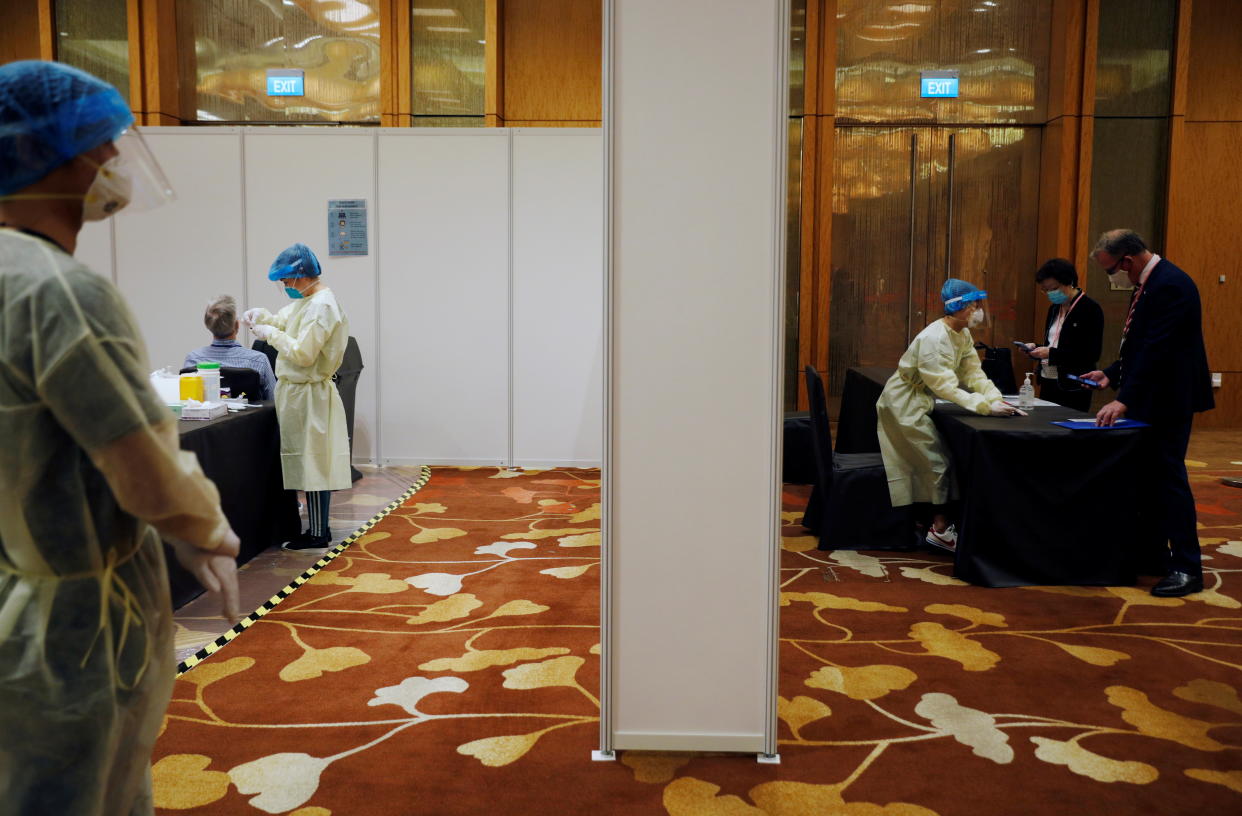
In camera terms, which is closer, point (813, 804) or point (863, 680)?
point (813, 804)

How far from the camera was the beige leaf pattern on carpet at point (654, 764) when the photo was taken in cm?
256

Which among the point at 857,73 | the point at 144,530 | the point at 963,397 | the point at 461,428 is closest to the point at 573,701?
the point at 144,530

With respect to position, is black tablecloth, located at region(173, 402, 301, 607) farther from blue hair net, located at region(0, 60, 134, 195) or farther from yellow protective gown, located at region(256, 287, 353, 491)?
blue hair net, located at region(0, 60, 134, 195)

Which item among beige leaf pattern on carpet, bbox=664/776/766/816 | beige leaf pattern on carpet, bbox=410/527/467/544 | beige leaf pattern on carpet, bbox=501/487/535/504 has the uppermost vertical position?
Answer: beige leaf pattern on carpet, bbox=664/776/766/816

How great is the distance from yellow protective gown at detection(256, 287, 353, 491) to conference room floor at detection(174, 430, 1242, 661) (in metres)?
0.42

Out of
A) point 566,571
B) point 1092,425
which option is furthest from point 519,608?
point 1092,425

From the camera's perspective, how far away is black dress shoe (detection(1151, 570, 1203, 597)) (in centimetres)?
416

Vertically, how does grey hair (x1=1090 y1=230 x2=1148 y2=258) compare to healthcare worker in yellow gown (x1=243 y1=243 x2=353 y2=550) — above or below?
above

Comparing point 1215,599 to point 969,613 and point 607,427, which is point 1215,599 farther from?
point 607,427

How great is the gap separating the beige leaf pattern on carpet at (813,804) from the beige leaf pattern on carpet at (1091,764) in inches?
21.2

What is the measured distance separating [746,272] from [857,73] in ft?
23.0

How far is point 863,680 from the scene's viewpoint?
324cm

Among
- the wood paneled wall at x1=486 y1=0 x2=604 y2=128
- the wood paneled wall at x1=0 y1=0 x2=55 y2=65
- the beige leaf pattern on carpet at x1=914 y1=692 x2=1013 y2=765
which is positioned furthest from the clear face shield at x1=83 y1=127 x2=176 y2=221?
the wood paneled wall at x1=0 y1=0 x2=55 y2=65

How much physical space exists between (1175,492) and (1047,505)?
51 centimetres
